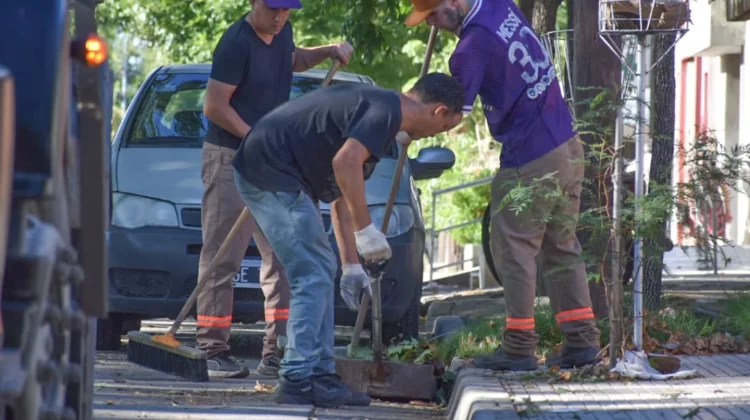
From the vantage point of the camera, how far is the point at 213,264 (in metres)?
7.22

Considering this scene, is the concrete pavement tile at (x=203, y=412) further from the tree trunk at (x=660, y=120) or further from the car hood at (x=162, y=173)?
the tree trunk at (x=660, y=120)

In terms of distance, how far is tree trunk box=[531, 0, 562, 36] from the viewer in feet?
34.1

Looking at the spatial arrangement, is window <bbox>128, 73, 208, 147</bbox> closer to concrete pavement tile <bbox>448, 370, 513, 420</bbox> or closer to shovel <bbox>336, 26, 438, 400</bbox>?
shovel <bbox>336, 26, 438, 400</bbox>

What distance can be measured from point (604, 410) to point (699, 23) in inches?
791

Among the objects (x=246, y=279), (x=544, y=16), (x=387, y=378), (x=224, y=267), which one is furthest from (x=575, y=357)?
(x=544, y=16)

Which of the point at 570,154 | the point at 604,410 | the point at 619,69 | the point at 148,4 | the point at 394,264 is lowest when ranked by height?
the point at 604,410

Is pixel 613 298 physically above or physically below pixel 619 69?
below

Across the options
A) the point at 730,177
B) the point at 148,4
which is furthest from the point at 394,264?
the point at 148,4

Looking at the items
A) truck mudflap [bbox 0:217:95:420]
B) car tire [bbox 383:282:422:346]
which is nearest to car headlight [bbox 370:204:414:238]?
car tire [bbox 383:282:422:346]

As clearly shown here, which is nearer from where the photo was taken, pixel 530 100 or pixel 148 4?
pixel 530 100

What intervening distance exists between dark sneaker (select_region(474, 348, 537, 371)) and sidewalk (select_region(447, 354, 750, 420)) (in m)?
0.08

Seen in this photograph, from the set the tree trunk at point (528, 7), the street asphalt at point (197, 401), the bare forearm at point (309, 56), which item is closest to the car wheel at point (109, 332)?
the street asphalt at point (197, 401)

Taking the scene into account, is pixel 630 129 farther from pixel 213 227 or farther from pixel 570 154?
pixel 213 227

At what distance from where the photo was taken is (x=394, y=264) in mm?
7797
